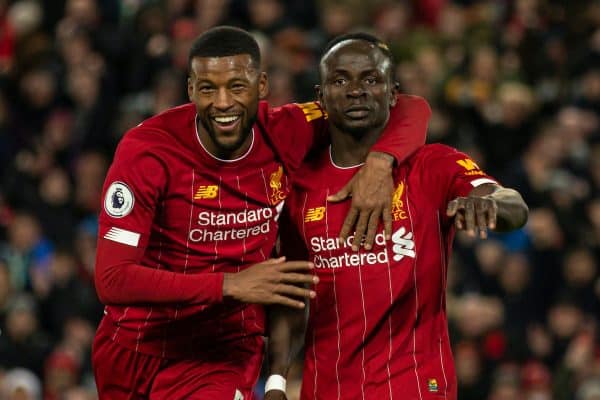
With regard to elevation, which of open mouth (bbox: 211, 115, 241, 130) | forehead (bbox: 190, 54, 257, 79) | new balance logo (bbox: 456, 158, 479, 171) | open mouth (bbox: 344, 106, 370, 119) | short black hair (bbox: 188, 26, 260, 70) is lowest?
new balance logo (bbox: 456, 158, 479, 171)

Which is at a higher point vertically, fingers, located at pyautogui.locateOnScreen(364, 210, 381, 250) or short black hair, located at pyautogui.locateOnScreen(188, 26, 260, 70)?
short black hair, located at pyautogui.locateOnScreen(188, 26, 260, 70)

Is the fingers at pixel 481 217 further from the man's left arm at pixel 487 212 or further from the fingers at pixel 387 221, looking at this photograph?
the fingers at pixel 387 221

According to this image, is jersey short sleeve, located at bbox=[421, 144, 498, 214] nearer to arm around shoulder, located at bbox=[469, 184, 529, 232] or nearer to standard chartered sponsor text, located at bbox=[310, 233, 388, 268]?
arm around shoulder, located at bbox=[469, 184, 529, 232]

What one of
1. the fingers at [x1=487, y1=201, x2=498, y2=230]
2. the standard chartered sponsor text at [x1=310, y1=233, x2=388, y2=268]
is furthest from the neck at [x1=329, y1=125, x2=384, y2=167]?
the fingers at [x1=487, y1=201, x2=498, y2=230]

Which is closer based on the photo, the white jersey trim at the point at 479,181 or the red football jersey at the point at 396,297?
the white jersey trim at the point at 479,181

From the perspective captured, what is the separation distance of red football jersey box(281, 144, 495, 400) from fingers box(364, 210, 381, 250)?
0.05 metres

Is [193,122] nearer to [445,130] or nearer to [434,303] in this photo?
[434,303]

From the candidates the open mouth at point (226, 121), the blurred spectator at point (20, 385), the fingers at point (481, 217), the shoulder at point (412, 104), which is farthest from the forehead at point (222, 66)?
the blurred spectator at point (20, 385)

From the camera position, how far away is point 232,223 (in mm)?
5910

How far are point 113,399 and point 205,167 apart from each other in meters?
1.12

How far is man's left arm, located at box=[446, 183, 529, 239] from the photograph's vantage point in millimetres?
5246

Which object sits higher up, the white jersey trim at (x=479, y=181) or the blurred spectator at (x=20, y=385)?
the white jersey trim at (x=479, y=181)

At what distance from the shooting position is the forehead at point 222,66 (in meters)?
5.72

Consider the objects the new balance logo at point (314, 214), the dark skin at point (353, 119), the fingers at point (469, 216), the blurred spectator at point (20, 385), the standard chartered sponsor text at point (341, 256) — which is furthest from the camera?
the blurred spectator at point (20, 385)
